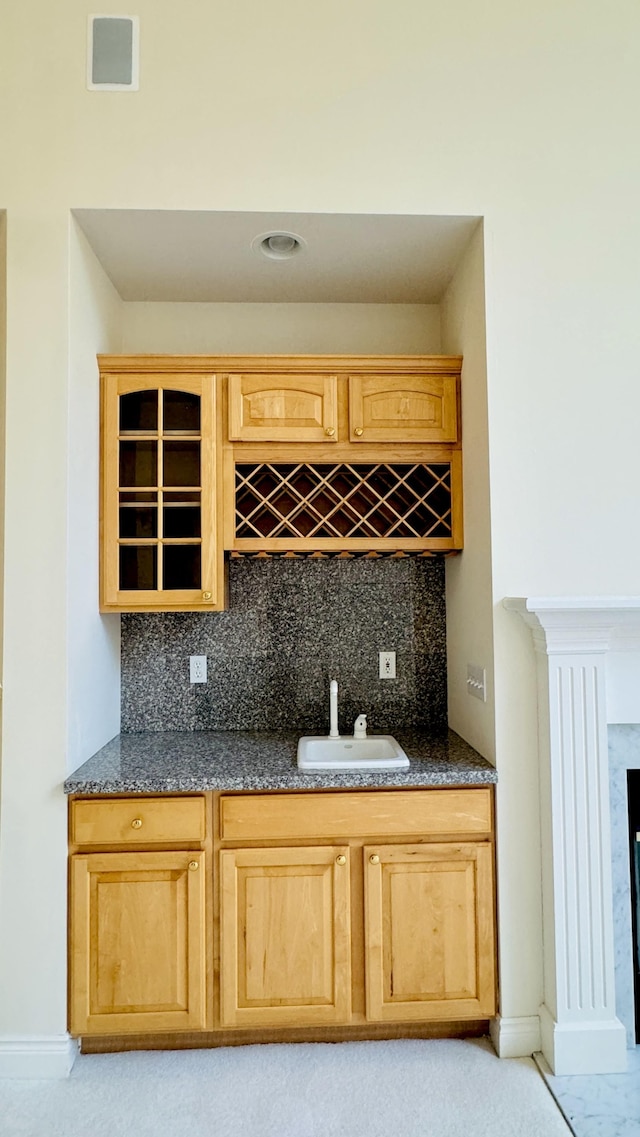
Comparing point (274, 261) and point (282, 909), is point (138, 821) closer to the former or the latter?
point (282, 909)

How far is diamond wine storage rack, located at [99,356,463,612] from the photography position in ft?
7.83

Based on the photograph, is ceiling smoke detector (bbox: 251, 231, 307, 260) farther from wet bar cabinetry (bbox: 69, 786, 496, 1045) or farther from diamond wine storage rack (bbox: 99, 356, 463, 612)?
wet bar cabinetry (bbox: 69, 786, 496, 1045)

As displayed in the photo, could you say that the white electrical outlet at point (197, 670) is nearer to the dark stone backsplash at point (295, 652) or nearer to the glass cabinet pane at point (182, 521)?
the dark stone backsplash at point (295, 652)

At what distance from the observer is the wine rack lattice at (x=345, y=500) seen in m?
2.46

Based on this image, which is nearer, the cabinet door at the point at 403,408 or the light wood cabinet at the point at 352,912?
the light wood cabinet at the point at 352,912

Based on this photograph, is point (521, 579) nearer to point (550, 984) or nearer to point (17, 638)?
point (550, 984)

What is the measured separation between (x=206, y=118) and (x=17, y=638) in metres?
1.77

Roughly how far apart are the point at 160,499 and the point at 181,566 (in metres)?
0.25

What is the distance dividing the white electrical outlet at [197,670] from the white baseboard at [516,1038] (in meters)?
1.54

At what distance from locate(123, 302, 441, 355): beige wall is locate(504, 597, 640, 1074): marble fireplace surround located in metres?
1.35

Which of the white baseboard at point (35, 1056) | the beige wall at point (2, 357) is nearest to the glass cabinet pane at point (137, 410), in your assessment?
the beige wall at point (2, 357)

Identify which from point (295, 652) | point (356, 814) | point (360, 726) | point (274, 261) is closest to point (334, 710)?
point (360, 726)

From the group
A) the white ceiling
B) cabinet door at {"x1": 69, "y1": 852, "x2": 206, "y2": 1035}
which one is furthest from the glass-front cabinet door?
cabinet door at {"x1": 69, "y1": 852, "x2": 206, "y2": 1035}

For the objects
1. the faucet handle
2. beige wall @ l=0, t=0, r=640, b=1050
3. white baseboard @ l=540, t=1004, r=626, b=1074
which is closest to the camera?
white baseboard @ l=540, t=1004, r=626, b=1074
